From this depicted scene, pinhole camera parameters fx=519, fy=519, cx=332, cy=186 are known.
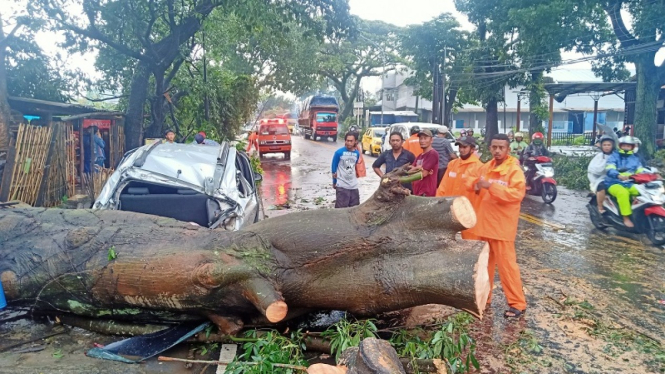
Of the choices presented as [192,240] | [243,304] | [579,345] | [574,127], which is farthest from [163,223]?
[574,127]

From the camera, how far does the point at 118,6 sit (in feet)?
37.7

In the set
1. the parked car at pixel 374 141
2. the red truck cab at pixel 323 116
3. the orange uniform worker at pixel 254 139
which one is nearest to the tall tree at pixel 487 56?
the parked car at pixel 374 141

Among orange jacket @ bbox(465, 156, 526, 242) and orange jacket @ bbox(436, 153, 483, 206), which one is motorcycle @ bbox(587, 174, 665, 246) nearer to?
orange jacket @ bbox(436, 153, 483, 206)

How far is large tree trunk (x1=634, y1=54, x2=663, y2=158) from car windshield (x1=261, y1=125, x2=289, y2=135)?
1335 centimetres

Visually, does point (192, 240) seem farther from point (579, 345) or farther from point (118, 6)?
point (118, 6)

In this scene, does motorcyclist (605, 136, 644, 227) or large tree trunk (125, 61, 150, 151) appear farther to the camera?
large tree trunk (125, 61, 150, 151)

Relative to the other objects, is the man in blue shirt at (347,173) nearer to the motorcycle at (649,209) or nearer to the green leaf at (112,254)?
the green leaf at (112,254)

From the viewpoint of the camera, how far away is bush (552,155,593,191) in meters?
13.4

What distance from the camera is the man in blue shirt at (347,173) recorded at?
7156mm

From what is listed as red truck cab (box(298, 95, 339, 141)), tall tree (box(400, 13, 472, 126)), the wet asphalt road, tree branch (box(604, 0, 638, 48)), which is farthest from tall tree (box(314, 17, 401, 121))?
the wet asphalt road

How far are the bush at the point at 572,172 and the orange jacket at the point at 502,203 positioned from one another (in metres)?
9.76

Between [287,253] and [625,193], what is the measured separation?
572 cm

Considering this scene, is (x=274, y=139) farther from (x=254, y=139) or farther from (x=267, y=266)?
(x=267, y=266)

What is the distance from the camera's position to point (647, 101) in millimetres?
16797
